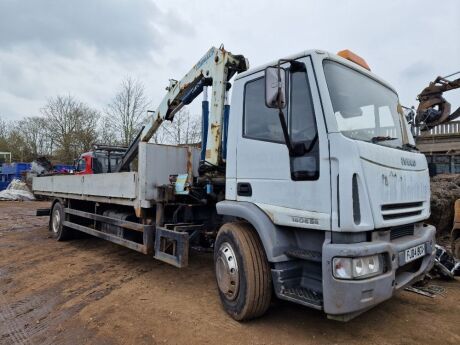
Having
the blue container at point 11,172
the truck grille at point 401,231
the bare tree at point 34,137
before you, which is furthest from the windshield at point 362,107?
the bare tree at point 34,137

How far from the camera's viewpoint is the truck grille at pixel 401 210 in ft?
9.62

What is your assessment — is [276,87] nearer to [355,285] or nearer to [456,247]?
[355,285]

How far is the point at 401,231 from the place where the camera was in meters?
3.29

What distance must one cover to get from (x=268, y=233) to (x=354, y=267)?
0.86 m

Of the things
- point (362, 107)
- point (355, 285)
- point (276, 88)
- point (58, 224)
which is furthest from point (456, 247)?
point (58, 224)

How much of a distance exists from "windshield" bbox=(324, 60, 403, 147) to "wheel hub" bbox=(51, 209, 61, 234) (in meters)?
7.34

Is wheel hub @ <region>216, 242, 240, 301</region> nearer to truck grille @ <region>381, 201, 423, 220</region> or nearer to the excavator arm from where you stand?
truck grille @ <region>381, 201, 423, 220</region>

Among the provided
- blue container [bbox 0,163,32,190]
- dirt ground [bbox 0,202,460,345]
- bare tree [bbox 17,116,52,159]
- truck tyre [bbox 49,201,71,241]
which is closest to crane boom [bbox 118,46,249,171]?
dirt ground [bbox 0,202,460,345]

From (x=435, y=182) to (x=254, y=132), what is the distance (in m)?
6.18

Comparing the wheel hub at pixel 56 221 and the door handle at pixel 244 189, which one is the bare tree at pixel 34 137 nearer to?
the wheel hub at pixel 56 221

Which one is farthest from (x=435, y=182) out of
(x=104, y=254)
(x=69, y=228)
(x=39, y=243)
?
(x=39, y=243)

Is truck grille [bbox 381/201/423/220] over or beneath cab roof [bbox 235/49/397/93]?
beneath

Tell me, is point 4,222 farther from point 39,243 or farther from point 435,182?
point 435,182

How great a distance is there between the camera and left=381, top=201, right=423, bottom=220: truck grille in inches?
115
